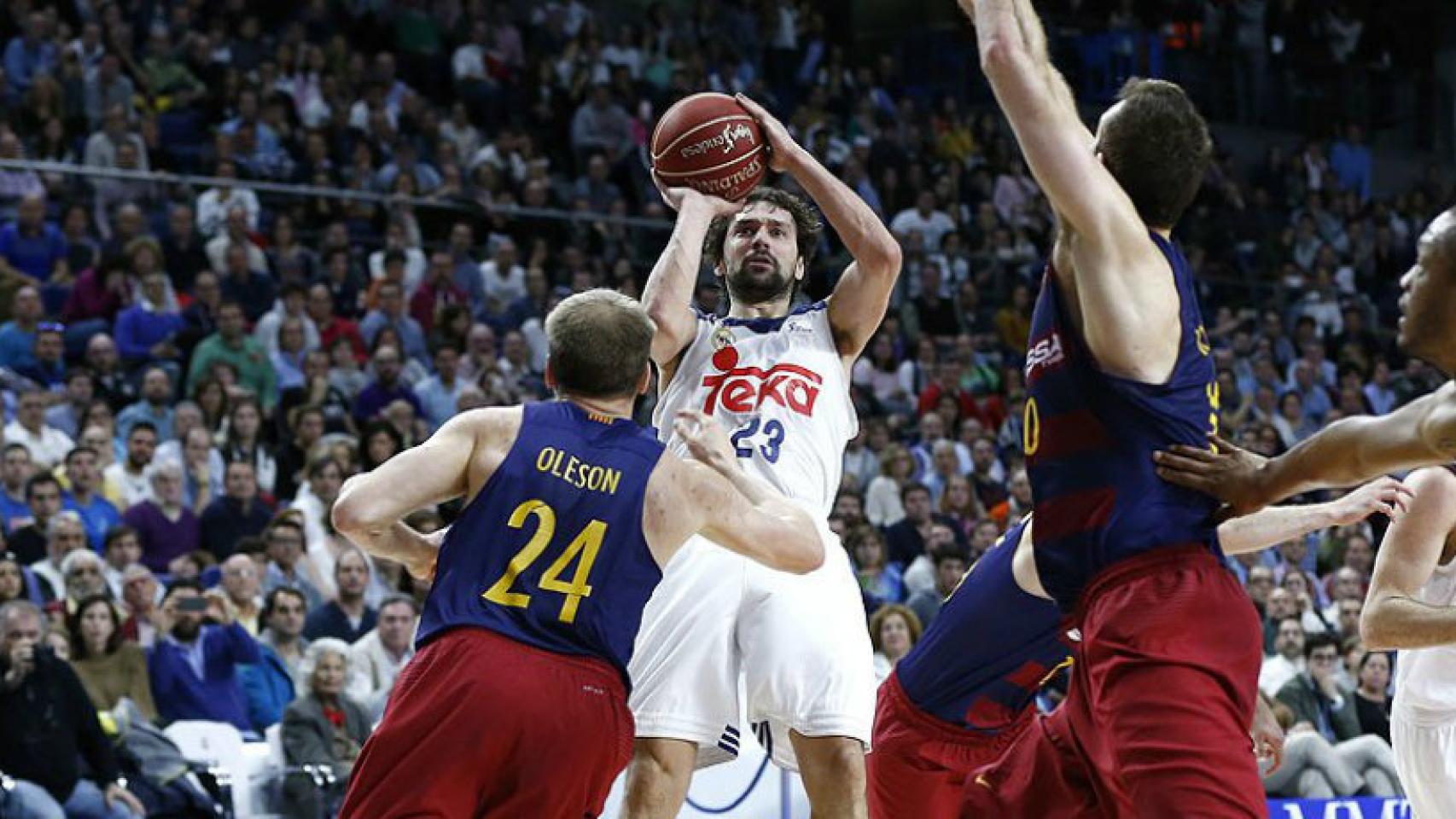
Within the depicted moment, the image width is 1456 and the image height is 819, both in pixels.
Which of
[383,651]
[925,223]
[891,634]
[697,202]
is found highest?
[697,202]

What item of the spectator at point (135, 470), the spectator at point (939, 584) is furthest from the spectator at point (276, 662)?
the spectator at point (939, 584)

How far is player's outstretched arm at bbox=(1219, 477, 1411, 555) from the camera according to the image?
17.9 feet

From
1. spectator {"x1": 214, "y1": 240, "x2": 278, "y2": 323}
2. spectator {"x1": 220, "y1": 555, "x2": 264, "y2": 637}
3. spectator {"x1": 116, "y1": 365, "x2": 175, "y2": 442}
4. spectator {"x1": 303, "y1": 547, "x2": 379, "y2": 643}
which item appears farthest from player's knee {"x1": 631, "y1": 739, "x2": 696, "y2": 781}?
spectator {"x1": 214, "y1": 240, "x2": 278, "y2": 323}

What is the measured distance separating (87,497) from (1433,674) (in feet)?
25.9

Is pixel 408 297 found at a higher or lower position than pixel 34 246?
lower

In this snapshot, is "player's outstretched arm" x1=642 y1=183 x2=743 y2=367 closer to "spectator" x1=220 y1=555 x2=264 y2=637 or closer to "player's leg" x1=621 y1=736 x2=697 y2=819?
"player's leg" x1=621 y1=736 x2=697 y2=819

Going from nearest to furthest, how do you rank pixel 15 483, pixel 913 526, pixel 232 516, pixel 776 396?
pixel 776 396 → pixel 15 483 → pixel 232 516 → pixel 913 526

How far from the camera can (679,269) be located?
650 cm

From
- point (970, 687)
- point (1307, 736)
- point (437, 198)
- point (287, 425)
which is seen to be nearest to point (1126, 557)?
point (970, 687)

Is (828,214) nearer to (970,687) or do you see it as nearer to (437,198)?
(970,687)

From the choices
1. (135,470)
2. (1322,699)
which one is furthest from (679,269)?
(1322,699)

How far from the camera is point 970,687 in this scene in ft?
18.5

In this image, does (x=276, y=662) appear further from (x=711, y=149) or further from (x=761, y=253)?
(x=711, y=149)

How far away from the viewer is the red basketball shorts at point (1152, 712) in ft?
13.7
